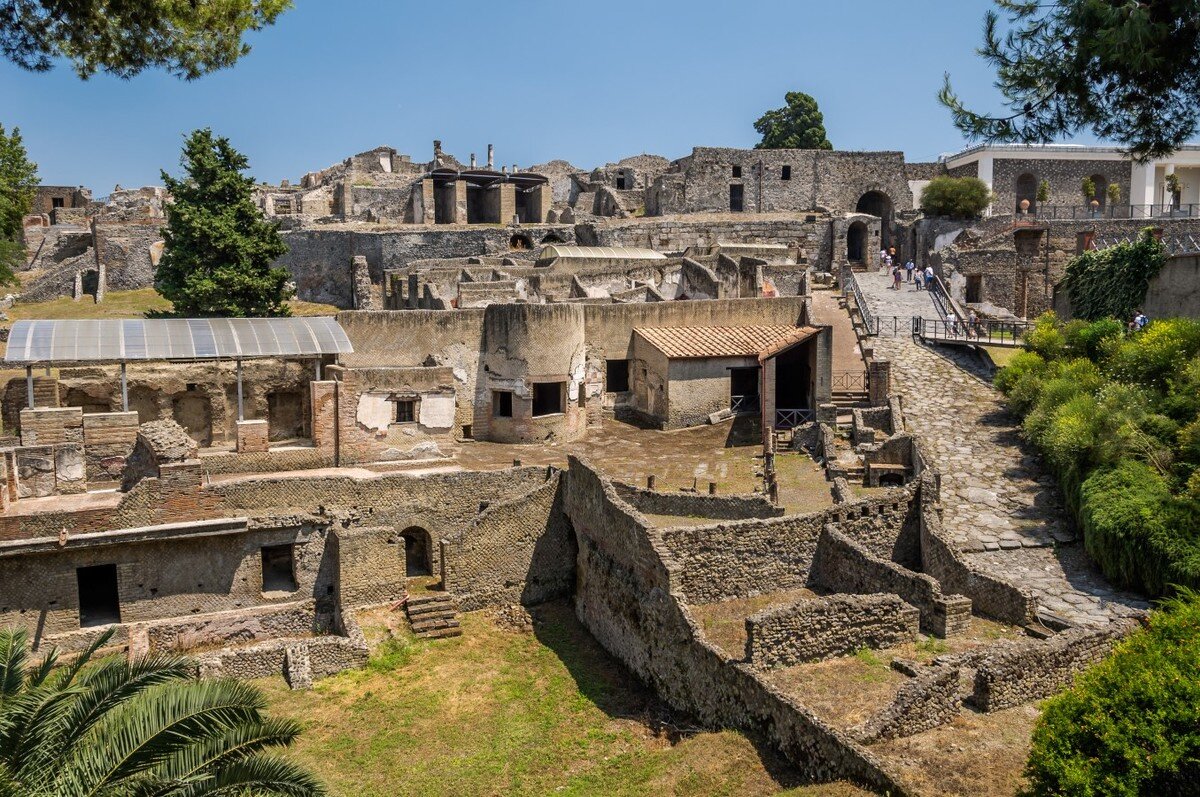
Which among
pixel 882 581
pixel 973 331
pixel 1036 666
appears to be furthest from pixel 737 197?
pixel 1036 666

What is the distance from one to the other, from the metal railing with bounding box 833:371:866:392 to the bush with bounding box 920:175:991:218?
17.8 m

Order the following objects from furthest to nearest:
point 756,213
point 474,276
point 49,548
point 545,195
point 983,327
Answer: point 756,213, point 545,195, point 474,276, point 983,327, point 49,548

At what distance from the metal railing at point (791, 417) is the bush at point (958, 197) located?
20.2 meters

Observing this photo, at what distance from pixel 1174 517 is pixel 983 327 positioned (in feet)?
53.4

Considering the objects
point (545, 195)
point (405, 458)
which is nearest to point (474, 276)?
point (405, 458)

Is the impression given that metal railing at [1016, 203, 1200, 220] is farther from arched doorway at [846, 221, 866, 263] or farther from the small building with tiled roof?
the small building with tiled roof

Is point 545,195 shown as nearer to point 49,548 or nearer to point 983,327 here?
point 983,327

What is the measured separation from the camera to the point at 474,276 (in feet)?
109

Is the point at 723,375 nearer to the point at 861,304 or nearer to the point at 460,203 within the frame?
the point at 861,304

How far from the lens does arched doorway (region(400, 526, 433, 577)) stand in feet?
68.3

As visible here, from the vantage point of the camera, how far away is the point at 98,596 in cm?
1927

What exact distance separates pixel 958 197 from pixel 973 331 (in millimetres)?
13642

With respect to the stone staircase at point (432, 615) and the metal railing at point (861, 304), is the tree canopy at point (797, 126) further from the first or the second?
the stone staircase at point (432, 615)

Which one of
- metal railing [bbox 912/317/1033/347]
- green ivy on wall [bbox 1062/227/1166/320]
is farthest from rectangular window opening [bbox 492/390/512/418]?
green ivy on wall [bbox 1062/227/1166/320]
